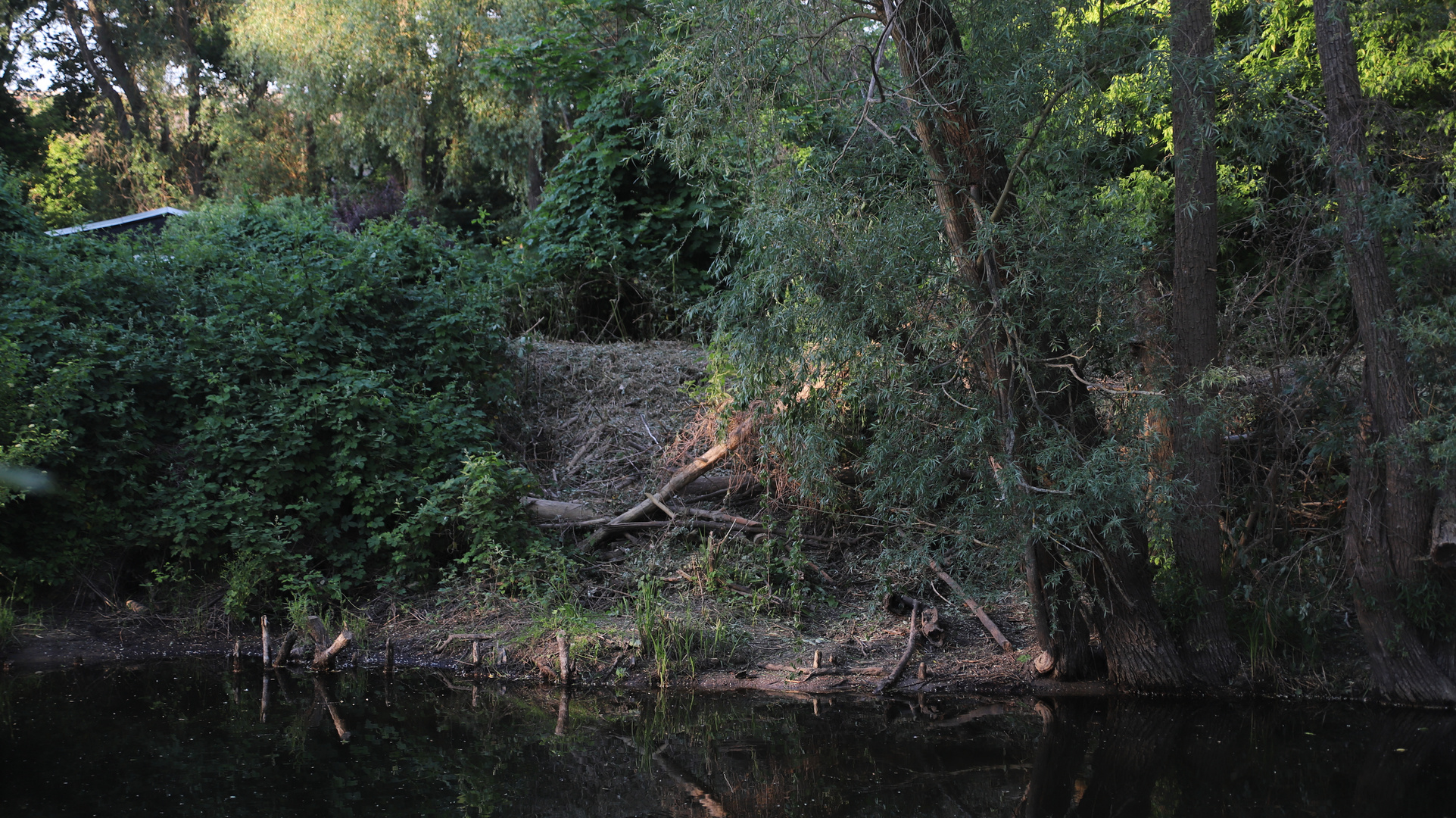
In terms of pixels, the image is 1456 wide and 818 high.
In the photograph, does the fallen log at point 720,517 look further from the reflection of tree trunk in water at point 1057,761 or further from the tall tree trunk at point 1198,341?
the tall tree trunk at point 1198,341

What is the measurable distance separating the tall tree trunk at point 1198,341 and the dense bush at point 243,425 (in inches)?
208

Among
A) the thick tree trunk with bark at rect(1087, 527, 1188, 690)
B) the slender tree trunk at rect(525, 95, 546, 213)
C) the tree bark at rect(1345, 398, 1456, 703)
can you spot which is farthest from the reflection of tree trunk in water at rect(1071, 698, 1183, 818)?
the slender tree trunk at rect(525, 95, 546, 213)

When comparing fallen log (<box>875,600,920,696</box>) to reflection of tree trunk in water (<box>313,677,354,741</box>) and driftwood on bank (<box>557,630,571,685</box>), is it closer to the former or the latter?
driftwood on bank (<box>557,630,571,685</box>)

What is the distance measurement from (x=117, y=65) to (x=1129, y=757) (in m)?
28.0

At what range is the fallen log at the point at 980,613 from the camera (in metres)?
7.40

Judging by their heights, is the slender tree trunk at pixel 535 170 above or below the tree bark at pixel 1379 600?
above

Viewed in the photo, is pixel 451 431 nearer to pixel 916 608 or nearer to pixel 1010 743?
pixel 916 608

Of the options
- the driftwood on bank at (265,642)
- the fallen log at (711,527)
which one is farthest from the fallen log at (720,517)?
the driftwood on bank at (265,642)

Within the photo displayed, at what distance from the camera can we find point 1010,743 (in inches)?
237

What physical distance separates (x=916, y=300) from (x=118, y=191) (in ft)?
82.4

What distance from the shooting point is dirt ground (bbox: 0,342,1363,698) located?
730cm

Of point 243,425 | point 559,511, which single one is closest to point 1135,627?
point 559,511

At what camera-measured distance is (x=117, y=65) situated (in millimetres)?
24781

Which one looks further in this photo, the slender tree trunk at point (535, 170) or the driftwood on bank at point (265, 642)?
the slender tree trunk at point (535, 170)
